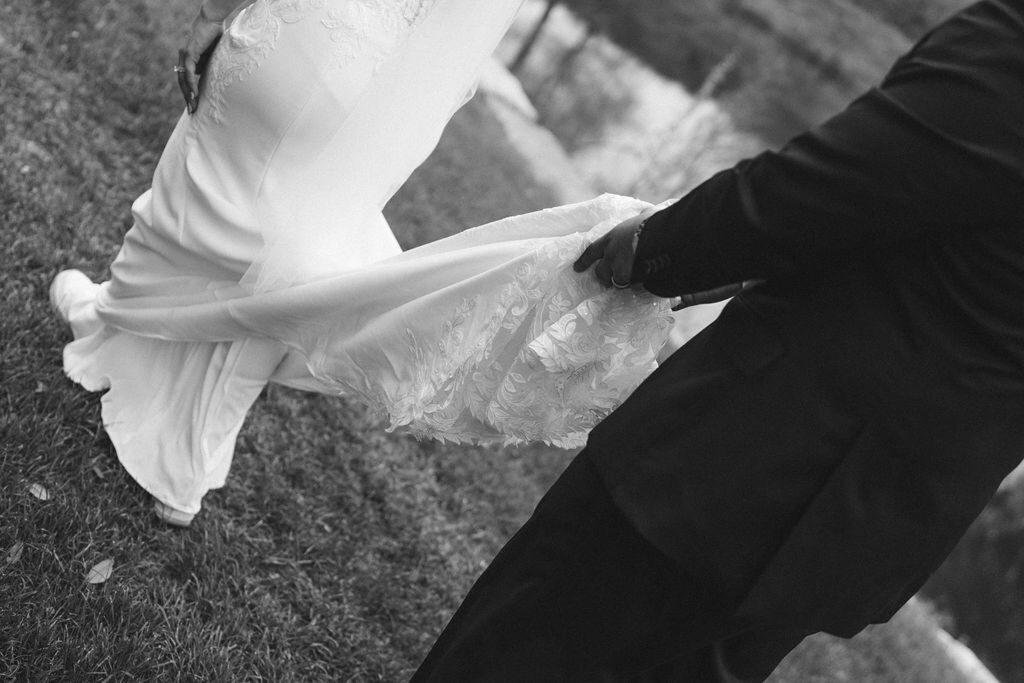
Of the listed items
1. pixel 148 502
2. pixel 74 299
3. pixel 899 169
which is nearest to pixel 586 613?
pixel 899 169

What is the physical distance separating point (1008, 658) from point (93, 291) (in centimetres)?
1090

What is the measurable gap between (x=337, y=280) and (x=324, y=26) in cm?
68

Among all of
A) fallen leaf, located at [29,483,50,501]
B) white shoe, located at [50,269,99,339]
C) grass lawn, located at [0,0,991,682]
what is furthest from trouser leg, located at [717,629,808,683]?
white shoe, located at [50,269,99,339]

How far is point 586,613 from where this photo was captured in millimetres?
2010

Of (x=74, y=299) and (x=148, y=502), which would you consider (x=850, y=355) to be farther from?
(x=74, y=299)

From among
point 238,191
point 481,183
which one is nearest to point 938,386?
point 238,191

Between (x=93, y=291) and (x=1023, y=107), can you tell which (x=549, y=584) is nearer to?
(x=1023, y=107)

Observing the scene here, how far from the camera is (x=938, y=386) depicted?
1678mm

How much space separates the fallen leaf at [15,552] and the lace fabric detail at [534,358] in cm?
99

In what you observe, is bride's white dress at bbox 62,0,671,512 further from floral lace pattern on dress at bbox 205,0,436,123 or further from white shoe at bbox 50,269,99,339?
white shoe at bbox 50,269,99,339

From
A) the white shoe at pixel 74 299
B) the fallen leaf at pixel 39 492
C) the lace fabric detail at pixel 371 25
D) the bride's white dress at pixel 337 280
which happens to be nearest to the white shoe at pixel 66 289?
the white shoe at pixel 74 299

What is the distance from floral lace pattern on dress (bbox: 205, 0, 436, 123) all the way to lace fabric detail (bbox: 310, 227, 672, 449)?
0.79m

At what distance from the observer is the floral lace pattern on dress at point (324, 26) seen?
8.47 feet

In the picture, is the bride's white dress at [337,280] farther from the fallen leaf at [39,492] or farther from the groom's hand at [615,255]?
the fallen leaf at [39,492]
